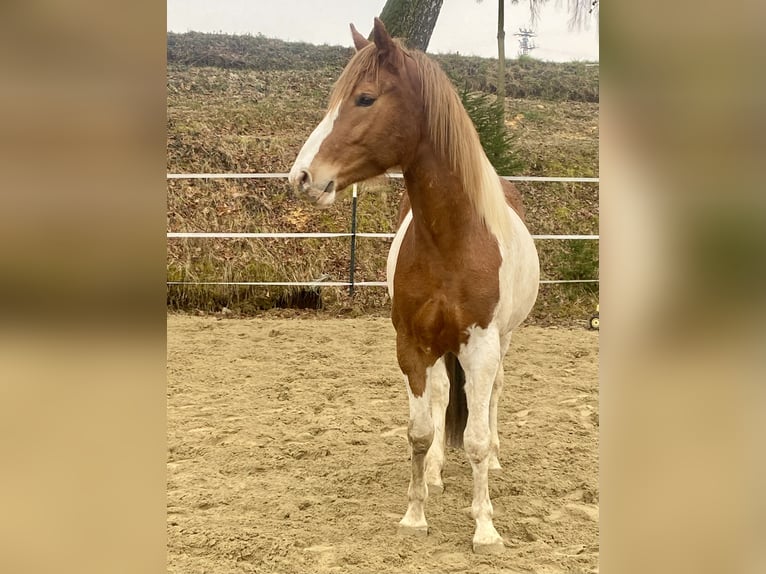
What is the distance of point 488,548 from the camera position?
88.7 inches

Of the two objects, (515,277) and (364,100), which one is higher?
(364,100)

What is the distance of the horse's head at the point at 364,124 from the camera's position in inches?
76.3

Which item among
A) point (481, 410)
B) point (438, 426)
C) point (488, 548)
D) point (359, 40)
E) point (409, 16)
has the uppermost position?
point (409, 16)

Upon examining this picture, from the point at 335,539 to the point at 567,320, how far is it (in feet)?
17.8

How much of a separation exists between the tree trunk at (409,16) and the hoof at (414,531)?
5.35 metres

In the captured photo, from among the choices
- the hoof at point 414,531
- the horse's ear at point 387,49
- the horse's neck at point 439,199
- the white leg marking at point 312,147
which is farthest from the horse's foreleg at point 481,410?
the horse's ear at point 387,49

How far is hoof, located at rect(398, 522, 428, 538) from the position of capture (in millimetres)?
2373

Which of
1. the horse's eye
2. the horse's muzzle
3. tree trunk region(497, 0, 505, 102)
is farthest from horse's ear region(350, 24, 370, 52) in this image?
tree trunk region(497, 0, 505, 102)

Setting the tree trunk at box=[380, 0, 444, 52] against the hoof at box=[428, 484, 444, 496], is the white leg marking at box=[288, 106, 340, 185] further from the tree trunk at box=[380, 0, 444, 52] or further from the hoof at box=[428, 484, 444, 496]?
the tree trunk at box=[380, 0, 444, 52]

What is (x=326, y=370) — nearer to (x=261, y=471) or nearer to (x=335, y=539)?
(x=261, y=471)

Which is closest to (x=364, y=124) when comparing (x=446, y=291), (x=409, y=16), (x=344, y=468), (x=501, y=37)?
(x=446, y=291)

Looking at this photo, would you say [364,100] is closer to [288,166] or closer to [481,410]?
[481,410]

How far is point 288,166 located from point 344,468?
675 centimetres

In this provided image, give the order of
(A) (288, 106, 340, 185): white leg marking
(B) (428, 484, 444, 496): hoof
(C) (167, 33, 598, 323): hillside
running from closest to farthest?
1. (A) (288, 106, 340, 185): white leg marking
2. (B) (428, 484, 444, 496): hoof
3. (C) (167, 33, 598, 323): hillside
